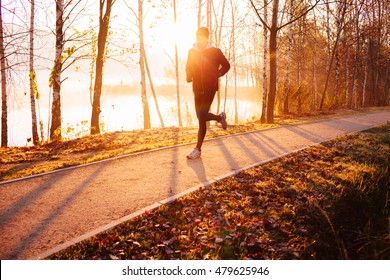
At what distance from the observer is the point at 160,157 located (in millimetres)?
6371

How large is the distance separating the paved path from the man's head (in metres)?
2.38

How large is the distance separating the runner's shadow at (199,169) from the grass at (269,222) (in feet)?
0.85

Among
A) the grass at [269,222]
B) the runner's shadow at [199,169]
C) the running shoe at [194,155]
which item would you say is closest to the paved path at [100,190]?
the runner's shadow at [199,169]

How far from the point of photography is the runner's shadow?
15.8ft

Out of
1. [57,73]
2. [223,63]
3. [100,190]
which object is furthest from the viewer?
[57,73]

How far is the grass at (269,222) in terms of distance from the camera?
10.1 ft

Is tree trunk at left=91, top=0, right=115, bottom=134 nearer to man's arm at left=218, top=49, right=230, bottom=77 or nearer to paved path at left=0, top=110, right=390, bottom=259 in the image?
paved path at left=0, top=110, right=390, bottom=259

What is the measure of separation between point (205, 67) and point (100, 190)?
2.97 meters

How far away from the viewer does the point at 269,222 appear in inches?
143

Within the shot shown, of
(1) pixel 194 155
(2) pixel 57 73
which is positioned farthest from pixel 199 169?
(2) pixel 57 73

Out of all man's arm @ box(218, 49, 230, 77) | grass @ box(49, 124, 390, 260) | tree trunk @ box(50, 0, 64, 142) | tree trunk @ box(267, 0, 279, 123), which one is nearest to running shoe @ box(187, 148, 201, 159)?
grass @ box(49, 124, 390, 260)

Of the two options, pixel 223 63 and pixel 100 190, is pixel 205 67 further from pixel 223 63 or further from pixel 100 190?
pixel 100 190

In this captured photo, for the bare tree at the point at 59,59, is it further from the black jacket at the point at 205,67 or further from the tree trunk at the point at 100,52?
the black jacket at the point at 205,67
